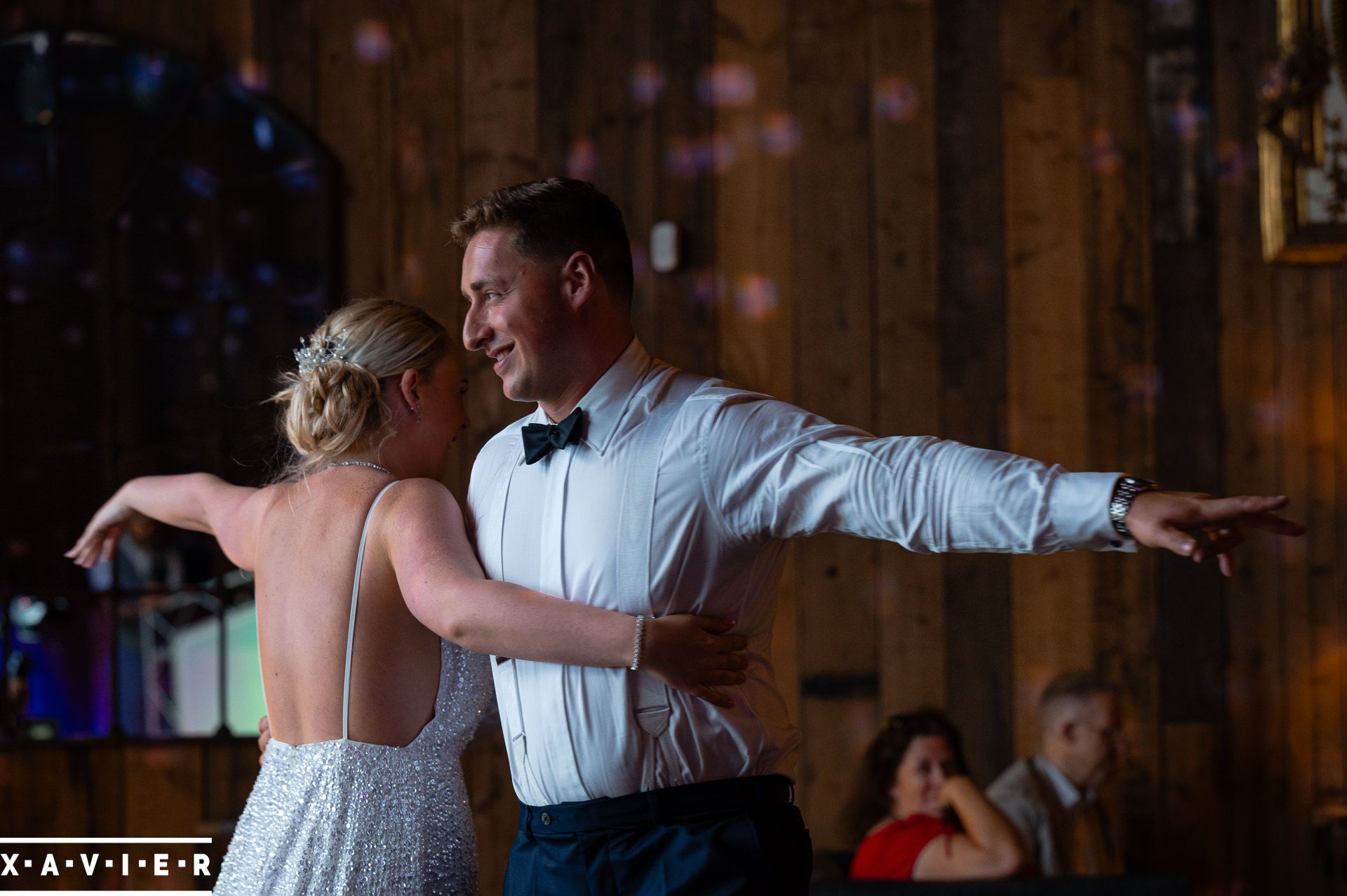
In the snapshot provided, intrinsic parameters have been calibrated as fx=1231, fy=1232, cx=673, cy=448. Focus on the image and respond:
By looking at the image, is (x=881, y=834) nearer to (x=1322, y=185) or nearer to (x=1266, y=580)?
(x=1266, y=580)

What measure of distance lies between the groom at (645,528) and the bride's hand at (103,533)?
76cm

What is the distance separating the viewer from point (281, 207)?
3783mm

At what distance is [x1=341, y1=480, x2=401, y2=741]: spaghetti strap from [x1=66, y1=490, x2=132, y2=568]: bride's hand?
2.04 ft

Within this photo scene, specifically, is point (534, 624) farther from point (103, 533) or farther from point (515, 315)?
point (103, 533)

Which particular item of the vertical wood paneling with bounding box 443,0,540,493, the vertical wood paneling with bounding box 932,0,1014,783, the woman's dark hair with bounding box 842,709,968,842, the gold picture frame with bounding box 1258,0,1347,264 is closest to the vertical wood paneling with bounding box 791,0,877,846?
the vertical wood paneling with bounding box 932,0,1014,783

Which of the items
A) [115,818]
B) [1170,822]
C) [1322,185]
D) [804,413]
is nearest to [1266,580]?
[1170,822]

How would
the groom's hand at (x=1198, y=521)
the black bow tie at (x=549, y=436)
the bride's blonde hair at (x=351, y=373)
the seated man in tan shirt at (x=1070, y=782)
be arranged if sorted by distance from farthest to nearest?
the seated man in tan shirt at (x=1070, y=782), the bride's blonde hair at (x=351, y=373), the black bow tie at (x=549, y=436), the groom's hand at (x=1198, y=521)

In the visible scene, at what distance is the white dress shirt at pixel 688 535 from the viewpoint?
1434 millimetres

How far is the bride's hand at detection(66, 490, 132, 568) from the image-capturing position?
6.84 feet

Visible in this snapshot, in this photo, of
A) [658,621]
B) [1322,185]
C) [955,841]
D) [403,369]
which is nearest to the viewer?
[658,621]

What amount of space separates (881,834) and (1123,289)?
1.88 meters

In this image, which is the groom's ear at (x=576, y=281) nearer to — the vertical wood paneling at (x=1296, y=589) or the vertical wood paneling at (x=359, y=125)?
the vertical wood paneling at (x=359, y=125)

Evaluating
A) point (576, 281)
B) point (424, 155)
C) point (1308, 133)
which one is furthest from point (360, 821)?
point (1308, 133)

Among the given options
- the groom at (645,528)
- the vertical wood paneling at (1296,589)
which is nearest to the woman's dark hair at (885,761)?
the vertical wood paneling at (1296,589)
